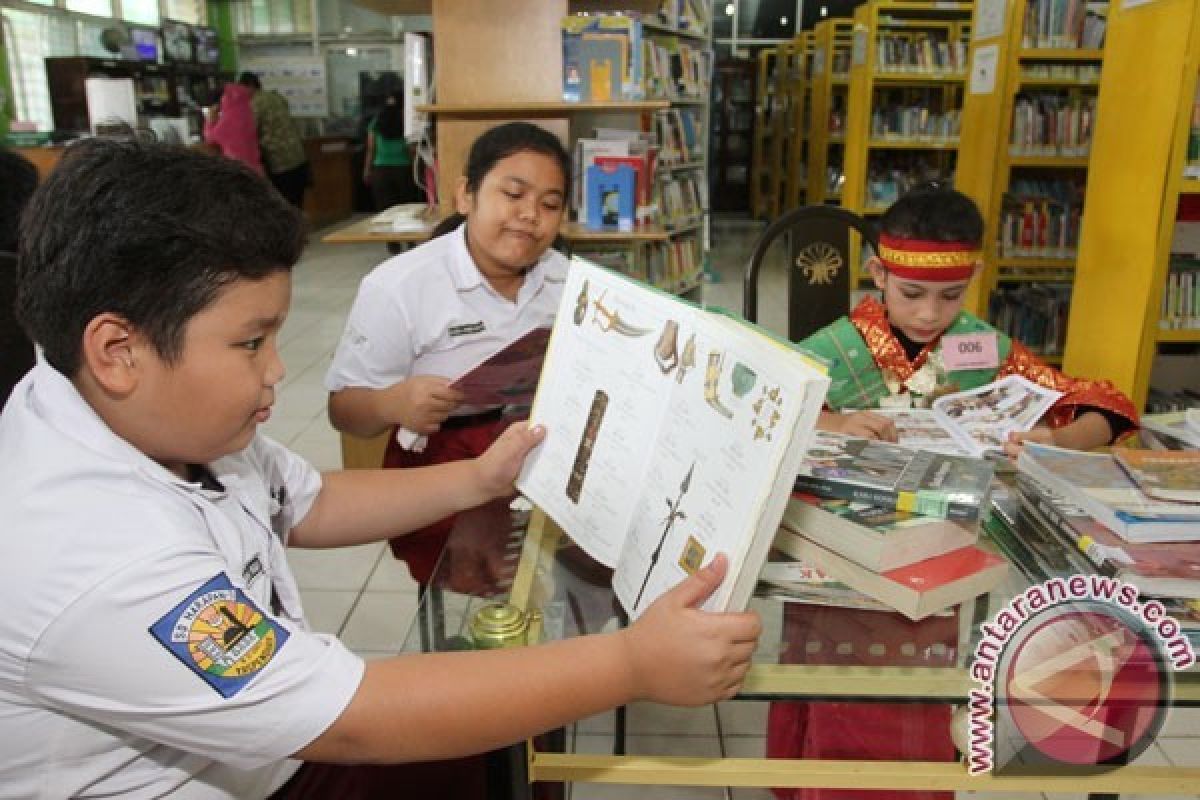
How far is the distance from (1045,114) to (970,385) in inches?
137

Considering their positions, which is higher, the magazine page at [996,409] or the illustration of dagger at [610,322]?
the illustration of dagger at [610,322]

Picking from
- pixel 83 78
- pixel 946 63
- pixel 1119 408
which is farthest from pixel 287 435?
pixel 83 78

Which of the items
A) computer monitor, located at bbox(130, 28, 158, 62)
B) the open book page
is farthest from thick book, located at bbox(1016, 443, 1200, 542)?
computer monitor, located at bbox(130, 28, 158, 62)

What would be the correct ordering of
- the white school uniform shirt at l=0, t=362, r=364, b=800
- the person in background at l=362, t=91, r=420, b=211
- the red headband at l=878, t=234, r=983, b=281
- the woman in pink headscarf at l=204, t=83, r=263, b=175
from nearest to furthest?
the white school uniform shirt at l=0, t=362, r=364, b=800
the red headband at l=878, t=234, r=983, b=281
the woman in pink headscarf at l=204, t=83, r=263, b=175
the person in background at l=362, t=91, r=420, b=211

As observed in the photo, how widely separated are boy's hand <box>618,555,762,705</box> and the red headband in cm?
114

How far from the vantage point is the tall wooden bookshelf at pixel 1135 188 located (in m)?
2.81

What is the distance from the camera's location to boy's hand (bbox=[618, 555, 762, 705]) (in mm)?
816

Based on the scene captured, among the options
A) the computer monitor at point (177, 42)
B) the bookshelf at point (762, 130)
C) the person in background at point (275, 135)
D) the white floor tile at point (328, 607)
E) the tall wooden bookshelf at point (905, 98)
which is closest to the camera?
the white floor tile at point (328, 607)

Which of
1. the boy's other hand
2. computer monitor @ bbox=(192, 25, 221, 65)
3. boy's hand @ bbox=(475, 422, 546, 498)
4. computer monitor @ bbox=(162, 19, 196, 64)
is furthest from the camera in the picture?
computer monitor @ bbox=(192, 25, 221, 65)

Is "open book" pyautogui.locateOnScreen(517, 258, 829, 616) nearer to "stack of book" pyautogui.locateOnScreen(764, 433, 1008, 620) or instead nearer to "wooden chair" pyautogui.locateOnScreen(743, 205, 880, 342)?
"stack of book" pyautogui.locateOnScreen(764, 433, 1008, 620)

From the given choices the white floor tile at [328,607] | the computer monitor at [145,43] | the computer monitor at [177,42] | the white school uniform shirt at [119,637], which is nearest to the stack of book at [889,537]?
the white school uniform shirt at [119,637]

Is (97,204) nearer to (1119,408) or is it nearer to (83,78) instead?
(1119,408)

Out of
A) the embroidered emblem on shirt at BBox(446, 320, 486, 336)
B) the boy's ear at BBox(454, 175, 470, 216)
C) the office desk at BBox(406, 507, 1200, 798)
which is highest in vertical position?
the boy's ear at BBox(454, 175, 470, 216)

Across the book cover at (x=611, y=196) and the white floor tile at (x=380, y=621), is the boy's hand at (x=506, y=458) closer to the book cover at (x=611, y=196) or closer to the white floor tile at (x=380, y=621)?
the white floor tile at (x=380, y=621)
